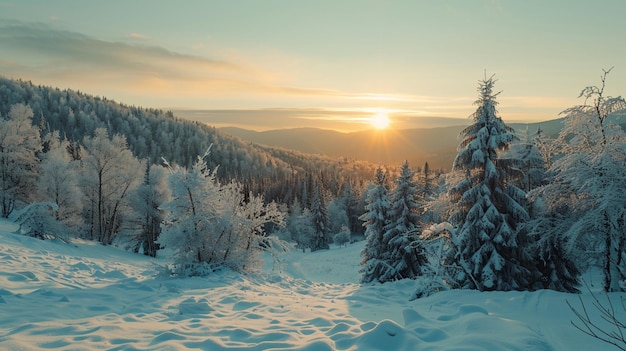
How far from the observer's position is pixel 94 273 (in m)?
12.1

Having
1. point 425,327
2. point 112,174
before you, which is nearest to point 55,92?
point 112,174

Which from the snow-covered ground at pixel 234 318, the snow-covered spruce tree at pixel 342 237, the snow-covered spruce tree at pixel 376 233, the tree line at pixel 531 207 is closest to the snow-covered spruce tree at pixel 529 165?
the tree line at pixel 531 207

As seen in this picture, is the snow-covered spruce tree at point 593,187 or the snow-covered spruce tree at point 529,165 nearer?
the snow-covered spruce tree at point 593,187

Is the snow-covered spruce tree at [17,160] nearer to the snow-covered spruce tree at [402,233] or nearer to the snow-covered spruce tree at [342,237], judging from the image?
the snow-covered spruce tree at [402,233]

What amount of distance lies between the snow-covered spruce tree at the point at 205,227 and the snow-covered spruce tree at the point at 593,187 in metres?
10.4

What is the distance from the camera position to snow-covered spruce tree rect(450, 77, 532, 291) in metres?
14.1

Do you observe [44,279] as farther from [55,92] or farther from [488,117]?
[55,92]

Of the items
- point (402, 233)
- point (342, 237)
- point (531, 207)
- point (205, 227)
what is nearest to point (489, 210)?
point (531, 207)

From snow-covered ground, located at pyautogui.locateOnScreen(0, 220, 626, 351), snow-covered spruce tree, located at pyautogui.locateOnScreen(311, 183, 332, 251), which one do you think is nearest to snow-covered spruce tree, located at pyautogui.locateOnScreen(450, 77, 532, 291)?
snow-covered ground, located at pyautogui.locateOnScreen(0, 220, 626, 351)

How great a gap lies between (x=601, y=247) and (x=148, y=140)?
514 ft

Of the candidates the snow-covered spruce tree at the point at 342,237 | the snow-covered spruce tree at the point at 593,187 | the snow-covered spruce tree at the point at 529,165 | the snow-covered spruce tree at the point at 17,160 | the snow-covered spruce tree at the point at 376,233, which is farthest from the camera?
the snow-covered spruce tree at the point at 342,237

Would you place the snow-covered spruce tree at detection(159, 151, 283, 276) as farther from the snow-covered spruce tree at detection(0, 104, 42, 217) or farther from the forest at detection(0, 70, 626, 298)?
the snow-covered spruce tree at detection(0, 104, 42, 217)

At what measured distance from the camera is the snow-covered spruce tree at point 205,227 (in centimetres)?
1421

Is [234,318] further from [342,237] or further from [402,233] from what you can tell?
[342,237]
